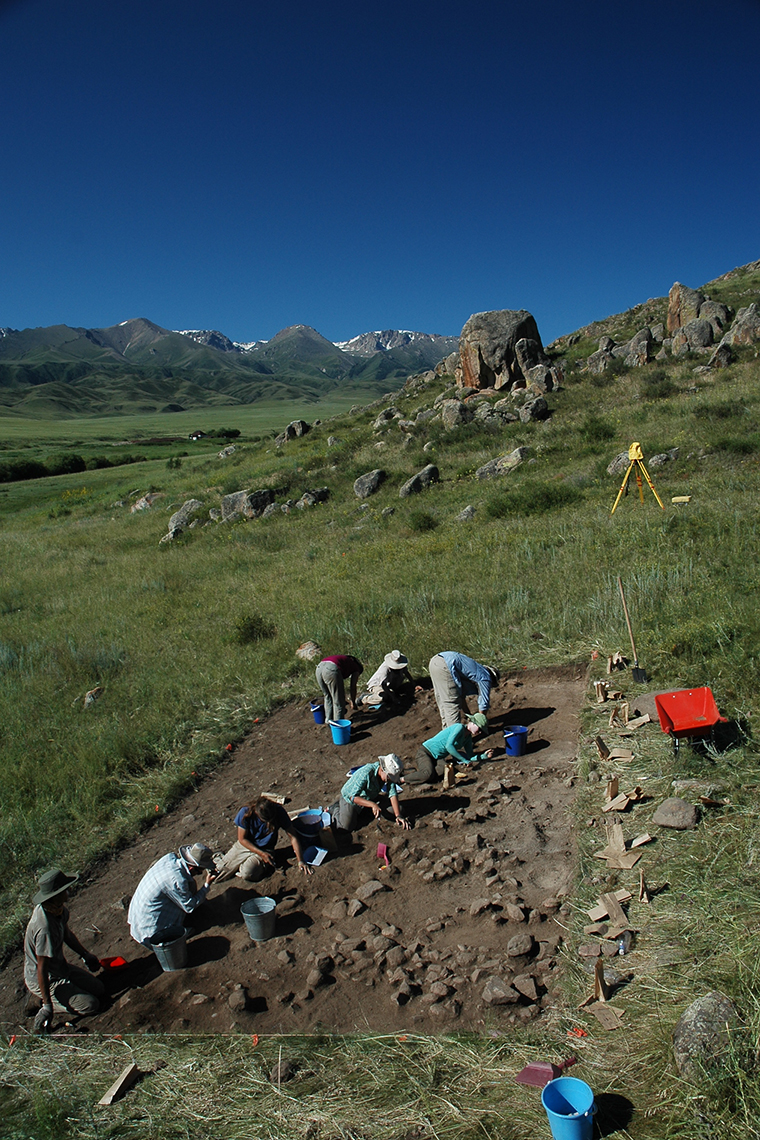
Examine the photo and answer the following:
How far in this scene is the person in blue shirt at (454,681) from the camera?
7.59 m

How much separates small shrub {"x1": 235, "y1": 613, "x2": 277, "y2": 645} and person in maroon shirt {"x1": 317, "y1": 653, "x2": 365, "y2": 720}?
3.57 meters

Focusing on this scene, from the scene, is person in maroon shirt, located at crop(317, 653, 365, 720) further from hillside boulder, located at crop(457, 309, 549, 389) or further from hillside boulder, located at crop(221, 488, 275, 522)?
hillside boulder, located at crop(457, 309, 549, 389)

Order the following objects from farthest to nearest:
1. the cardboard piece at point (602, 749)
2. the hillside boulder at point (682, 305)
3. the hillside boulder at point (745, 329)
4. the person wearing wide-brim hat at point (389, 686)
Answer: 1. the hillside boulder at point (682, 305)
2. the hillside boulder at point (745, 329)
3. the person wearing wide-brim hat at point (389, 686)
4. the cardboard piece at point (602, 749)

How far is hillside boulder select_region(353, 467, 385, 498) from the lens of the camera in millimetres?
23031

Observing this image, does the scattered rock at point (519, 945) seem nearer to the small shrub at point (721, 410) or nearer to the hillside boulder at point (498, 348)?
the small shrub at point (721, 410)

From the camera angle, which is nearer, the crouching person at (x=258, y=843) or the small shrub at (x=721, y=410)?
the crouching person at (x=258, y=843)

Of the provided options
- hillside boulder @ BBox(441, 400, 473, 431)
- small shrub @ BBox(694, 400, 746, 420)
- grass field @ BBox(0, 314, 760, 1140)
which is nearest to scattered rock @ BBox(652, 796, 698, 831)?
grass field @ BBox(0, 314, 760, 1140)

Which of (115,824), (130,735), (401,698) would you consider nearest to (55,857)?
(115,824)

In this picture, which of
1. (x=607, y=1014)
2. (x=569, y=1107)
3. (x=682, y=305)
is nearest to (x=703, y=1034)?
(x=607, y=1014)

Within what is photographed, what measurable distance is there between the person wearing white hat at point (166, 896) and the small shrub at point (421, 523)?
12.6 metres

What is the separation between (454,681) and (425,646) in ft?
8.86

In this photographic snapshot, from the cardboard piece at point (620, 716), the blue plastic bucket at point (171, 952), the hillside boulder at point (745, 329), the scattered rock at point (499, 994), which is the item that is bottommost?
the blue plastic bucket at point (171, 952)

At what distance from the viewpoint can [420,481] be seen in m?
21.6

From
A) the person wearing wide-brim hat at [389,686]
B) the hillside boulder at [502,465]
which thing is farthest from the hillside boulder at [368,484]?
the person wearing wide-brim hat at [389,686]
